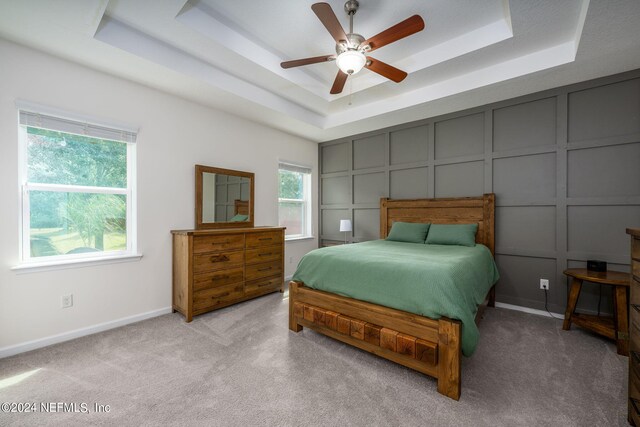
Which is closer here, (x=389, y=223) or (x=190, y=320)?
(x=190, y=320)

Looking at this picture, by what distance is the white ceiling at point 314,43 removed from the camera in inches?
81.3

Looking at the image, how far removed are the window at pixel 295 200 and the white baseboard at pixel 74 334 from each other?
228cm

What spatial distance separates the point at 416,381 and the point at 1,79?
3.97m

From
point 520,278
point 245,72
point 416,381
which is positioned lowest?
point 416,381

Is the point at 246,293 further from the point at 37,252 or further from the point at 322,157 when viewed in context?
the point at 322,157

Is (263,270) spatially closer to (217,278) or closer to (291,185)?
(217,278)

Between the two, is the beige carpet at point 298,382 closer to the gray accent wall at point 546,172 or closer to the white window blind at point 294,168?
the gray accent wall at point 546,172

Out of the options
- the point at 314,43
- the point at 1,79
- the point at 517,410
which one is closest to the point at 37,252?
the point at 1,79

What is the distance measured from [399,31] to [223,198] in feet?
9.18

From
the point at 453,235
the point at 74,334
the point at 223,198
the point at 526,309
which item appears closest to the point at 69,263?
the point at 74,334

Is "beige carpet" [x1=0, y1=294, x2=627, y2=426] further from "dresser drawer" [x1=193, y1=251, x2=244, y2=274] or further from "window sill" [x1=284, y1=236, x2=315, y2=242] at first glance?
"window sill" [x1=284, y1=236, x2=315, y2=242]

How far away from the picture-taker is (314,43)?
2.75 meters

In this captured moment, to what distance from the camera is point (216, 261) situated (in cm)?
316

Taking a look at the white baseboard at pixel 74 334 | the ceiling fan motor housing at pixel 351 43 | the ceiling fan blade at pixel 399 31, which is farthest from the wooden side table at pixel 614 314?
the white baseboard at pixel 74 334
